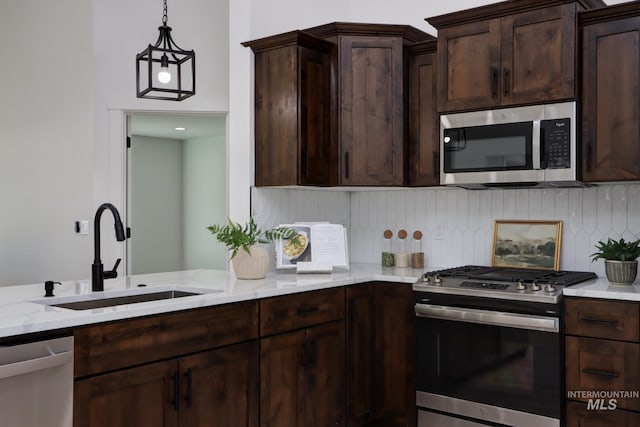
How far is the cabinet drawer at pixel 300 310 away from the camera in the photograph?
2.69 metres

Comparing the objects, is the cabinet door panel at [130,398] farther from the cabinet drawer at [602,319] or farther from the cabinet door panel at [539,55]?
the cabinet door panel at [539,55]

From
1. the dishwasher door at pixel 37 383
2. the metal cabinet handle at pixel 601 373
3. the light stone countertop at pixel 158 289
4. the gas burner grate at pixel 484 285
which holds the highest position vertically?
the light stone countertop at pixel 158 289

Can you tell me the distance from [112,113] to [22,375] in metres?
3.35

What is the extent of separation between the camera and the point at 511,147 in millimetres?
3121

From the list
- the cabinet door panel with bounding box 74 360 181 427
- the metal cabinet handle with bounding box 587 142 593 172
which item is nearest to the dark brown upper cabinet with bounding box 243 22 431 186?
the metal cabinet handle with bounding box 587 142 593 172

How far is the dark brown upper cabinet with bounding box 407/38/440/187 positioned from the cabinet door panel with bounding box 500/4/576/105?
1.57 ft

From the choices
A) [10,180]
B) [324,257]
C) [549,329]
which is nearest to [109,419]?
[324,257]

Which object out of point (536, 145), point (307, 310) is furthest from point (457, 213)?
point (307, 310)

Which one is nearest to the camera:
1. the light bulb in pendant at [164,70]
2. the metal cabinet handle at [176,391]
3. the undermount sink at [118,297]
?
the metal cabinet handle at [176,391]

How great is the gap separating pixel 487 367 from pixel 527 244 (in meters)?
0.86

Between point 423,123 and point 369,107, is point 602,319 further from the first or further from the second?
point 369,107

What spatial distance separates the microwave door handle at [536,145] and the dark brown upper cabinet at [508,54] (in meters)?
→ 0.13

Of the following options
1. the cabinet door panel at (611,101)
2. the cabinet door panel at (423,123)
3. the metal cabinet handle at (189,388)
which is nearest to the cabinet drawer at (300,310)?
the metal cabinet handle at (189,388)

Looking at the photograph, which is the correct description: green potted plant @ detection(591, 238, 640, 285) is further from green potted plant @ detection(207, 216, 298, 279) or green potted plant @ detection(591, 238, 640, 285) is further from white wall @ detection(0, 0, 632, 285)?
white wall @ detection(0, 0, 632, 285)
